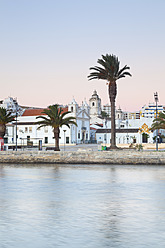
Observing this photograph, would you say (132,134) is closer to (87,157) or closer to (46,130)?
(46,130)

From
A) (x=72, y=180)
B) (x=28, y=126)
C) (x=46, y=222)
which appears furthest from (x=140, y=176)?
(x=28, y=126)

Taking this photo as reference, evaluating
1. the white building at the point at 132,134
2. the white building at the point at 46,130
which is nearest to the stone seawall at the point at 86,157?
the white building at the point at 132,134

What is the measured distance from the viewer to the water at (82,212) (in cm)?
1262

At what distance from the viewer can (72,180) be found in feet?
102

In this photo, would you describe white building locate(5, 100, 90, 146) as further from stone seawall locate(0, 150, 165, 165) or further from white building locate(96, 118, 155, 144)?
stone seawall locate(0, 150, 165, 165)

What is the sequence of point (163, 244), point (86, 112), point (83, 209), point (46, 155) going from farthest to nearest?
point (86, 112) < point (46, 155) < point (83, 209) < point (163, 244)

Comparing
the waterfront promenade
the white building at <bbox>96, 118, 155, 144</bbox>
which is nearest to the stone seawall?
the waterfront promenade

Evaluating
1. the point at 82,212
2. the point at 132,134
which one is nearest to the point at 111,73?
the point at 82,212

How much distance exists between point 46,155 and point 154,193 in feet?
80.6

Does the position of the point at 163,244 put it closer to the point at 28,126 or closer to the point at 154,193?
the point at 154,193

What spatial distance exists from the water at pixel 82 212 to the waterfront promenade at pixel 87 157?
35.2 ft

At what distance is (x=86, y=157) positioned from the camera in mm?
Answer: 45094

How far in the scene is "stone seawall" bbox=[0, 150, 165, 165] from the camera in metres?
42.7

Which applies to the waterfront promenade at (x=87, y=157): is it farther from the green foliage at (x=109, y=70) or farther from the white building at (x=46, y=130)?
the white building at (x=46, y=130)
